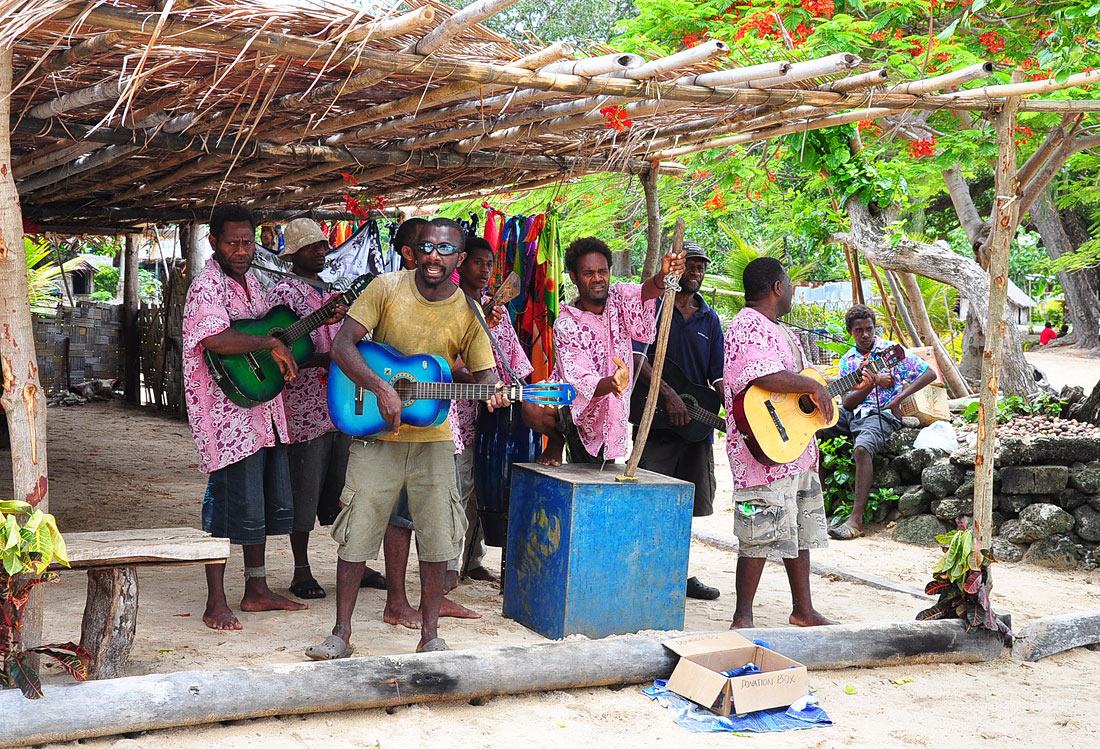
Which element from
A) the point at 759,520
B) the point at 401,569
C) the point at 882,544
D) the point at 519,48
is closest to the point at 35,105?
the point at 519,48

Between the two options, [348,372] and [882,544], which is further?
[882,544]

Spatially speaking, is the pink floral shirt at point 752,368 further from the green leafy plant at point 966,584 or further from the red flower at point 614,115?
the red flower at point 614,115

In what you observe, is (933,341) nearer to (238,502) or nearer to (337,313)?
(337,313)

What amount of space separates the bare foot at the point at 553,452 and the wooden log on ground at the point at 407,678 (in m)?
1.01

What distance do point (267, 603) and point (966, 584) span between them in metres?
3.26

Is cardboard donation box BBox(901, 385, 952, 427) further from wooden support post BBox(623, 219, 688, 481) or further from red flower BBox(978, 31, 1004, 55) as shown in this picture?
wooden support post BBox(623, 219, 688, 481)

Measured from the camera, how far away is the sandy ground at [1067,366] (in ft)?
59.1

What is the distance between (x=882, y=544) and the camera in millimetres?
7621

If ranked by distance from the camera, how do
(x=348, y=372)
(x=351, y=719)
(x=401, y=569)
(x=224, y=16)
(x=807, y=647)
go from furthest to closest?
(x=401, y=569) < (x=807, y=647) < (x=348, y=372) < (x=351, y=719) < (x=224, y=16)

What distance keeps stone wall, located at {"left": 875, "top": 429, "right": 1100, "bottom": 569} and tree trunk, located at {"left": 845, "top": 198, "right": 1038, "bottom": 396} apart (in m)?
1.52

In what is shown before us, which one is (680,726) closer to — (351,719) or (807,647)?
(807,647)

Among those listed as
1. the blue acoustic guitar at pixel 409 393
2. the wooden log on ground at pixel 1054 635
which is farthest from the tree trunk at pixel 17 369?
the wooden log on ground at pixel 1054 635

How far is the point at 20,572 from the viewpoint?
3.08 metres

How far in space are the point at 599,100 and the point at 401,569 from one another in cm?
230
